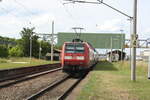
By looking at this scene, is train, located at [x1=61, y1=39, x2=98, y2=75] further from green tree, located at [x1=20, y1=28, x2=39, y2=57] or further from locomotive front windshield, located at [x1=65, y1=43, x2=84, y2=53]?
green tree, located at [x1=20, y1=28, x2=39, y2=57]

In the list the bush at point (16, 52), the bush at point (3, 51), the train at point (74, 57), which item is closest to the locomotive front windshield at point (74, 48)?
the train at point (74, 57)

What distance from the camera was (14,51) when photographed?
8500cm

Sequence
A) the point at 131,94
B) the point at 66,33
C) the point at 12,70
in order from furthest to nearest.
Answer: the point at 66,33 → the point at 12,70 → the point at 131,94

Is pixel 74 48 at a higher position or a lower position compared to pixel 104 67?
higher

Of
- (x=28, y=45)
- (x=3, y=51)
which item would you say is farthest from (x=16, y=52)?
(x=3, y=51)

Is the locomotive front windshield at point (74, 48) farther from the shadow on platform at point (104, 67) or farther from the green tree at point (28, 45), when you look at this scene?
the green tree at point (28, 45)

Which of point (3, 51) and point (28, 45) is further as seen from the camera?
point (28, 45)

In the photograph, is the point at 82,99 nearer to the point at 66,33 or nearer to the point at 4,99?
the point at 4,99

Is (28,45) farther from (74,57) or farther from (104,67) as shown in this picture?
(74,57)

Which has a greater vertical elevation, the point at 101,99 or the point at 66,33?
the point at 66,33

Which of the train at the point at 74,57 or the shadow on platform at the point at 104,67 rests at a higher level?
the train at the point at 74,57

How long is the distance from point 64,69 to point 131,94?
1230cm

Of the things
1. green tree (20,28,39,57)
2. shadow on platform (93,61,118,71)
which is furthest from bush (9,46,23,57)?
shadow on platform (93,61,118,71)

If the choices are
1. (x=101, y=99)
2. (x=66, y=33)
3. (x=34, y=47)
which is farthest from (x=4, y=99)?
(x=34, y=47)
